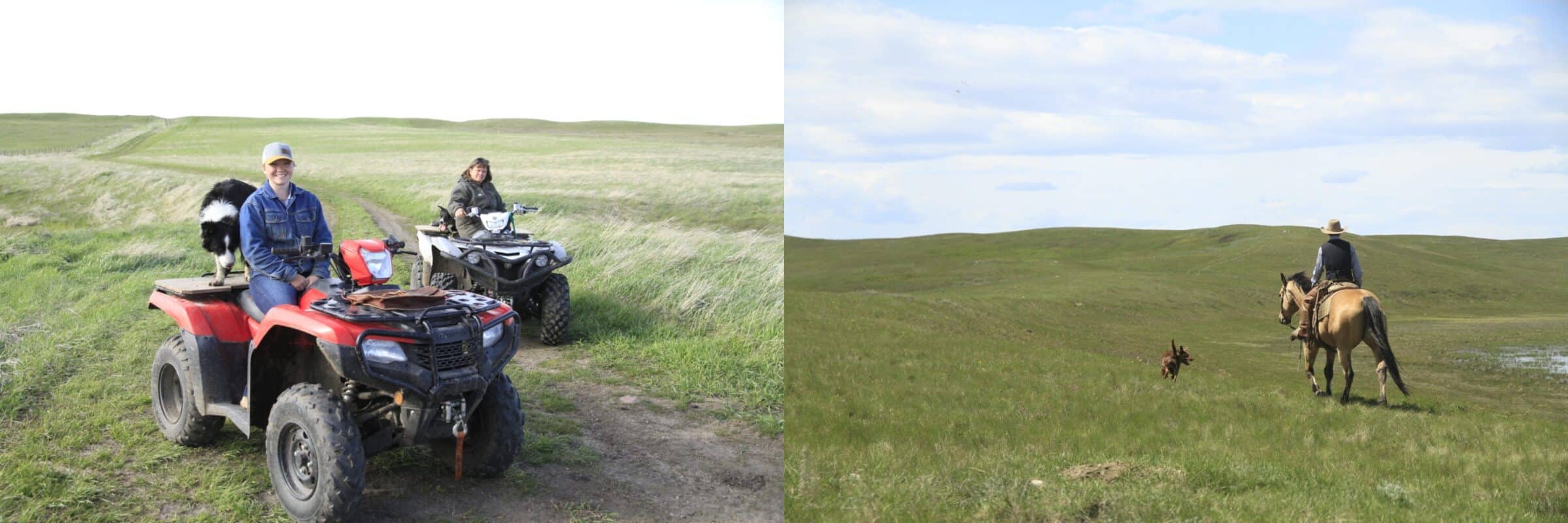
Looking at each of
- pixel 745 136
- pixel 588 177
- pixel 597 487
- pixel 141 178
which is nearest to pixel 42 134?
pixel 141 178

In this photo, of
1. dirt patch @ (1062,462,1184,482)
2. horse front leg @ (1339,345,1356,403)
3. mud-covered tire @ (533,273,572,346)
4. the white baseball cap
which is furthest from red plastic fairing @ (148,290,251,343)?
horse front leg @ (1339,345,1356,403)

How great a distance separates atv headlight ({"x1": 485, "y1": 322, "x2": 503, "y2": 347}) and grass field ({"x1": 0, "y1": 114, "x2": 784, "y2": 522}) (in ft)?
2.95

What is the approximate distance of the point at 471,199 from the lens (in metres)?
9.66

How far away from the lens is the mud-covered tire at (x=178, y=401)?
18.0 feet

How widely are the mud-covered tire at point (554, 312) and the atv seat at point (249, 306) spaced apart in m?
3.77

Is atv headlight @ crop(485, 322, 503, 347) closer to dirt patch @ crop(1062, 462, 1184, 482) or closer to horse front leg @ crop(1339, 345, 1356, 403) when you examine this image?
dirt patch @ crop(1062, 462, 1184, 482)

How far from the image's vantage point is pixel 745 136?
235ft

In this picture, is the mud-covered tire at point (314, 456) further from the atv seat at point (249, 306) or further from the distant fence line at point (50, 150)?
the distant fence line at point (50, 150)

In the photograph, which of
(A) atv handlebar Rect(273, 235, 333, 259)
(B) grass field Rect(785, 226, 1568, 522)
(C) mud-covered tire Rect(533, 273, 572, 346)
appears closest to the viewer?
(A) atv handlebar Rect(273, 235, 333, 259)

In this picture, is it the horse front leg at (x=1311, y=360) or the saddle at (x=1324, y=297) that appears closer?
the saddle at (x=1324, y=297)

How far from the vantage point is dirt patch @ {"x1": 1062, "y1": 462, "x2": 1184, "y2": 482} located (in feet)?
21.1

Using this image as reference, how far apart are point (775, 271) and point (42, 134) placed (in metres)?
23.3

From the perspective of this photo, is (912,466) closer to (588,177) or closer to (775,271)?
(775,271)

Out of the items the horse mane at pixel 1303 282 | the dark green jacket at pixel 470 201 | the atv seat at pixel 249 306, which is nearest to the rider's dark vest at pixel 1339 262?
the horse mane at pixel 1303 282
